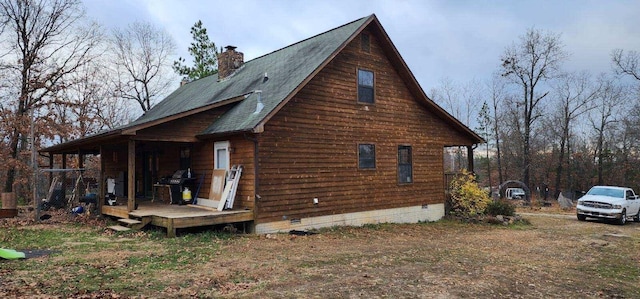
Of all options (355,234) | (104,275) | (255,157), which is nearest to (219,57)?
(255,157)

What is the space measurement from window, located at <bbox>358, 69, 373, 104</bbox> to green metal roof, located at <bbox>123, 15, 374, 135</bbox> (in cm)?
145

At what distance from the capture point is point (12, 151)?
22.7m

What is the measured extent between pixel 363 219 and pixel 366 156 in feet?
6.87

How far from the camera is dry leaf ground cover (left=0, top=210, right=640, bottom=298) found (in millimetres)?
6340

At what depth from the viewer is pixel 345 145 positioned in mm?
14039

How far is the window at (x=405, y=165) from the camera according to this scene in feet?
51.9

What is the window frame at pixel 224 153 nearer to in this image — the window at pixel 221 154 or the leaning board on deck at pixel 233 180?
the window at pixel 221 154

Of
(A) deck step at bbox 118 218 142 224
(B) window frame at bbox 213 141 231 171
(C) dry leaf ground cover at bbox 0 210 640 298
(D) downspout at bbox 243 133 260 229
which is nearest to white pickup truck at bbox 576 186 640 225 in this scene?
(C) dry leaf ground cover at bbox 0 210 640 298

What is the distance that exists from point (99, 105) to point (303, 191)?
79.7ft

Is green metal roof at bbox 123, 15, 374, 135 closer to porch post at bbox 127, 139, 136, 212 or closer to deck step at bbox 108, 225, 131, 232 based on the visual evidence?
porch post at bbox 127, 139, 136, 212

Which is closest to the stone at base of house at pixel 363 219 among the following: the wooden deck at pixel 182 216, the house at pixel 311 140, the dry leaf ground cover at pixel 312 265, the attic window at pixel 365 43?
the house at pixel 311 140

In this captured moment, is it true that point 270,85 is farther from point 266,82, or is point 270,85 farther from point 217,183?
point 217,183

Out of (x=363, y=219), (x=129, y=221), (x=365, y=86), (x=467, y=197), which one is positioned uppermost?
(x=365, y=86)

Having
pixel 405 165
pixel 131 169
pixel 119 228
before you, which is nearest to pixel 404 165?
pixel 405 165
